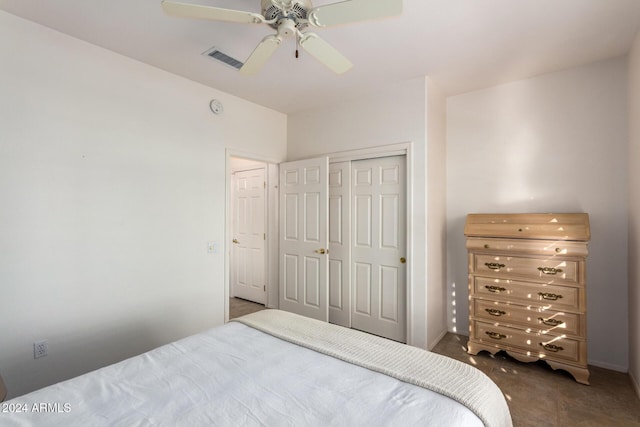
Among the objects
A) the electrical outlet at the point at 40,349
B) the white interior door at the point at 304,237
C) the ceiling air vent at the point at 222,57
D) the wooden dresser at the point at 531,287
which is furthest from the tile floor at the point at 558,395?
the ceiling air vent at the point at 222,57

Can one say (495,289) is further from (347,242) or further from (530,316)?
(347,242)

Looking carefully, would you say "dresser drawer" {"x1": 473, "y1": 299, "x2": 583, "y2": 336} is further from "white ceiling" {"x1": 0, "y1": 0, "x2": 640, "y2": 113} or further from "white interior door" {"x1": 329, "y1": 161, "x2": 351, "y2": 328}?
"white ceiling" {"x1": 0, "y1": 0, "x2": 640, "y2": 113}

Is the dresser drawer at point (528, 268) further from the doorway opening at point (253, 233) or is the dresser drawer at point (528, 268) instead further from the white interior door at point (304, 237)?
the doorway opening at point (253, 233)

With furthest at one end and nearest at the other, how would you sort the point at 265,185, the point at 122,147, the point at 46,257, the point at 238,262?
the point at 238,262, the point at 265,185, the point at 122,147, the point at 46,257

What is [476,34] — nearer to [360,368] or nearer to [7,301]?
[360,368]

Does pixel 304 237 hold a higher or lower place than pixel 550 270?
higher

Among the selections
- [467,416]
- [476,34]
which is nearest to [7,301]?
[467,416]

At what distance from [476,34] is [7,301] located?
12.6 feet

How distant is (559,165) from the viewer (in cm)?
290

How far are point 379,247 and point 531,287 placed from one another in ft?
4.64

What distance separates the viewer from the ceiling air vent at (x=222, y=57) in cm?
251

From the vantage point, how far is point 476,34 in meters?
2.27

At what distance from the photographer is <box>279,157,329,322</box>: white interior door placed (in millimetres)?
3602

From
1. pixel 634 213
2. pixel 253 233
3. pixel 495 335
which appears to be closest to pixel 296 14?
pixel 634 213
